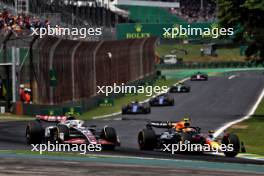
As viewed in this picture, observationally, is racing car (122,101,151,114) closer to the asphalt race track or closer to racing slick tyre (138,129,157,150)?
the asphalt race track

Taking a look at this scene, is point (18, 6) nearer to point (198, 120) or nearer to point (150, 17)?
Answer: point (198, 120)

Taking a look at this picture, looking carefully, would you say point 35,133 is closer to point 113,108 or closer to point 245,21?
point 245,21

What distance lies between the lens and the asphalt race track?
77.5ft

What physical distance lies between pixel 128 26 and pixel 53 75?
31.5 metres

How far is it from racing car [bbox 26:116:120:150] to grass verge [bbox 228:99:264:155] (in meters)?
5.56

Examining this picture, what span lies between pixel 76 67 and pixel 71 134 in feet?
55.6

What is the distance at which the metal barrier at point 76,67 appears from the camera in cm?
3634

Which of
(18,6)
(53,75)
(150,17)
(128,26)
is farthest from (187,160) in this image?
(150,17)

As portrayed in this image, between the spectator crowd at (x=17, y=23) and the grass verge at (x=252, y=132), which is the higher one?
the spectator crowd at (x=17, y=23)

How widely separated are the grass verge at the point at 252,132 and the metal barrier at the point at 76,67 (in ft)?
27.2

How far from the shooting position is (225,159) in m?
20.4

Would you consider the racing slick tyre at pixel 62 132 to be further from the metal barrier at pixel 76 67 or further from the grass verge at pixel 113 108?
the grass verge at pixel 113 108

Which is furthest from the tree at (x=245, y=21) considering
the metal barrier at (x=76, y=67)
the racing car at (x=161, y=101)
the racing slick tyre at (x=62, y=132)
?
the racing slick tyre at (x=62, y=132)

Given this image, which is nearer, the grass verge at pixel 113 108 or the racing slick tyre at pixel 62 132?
the racing slick tyre at pixel 62 132
